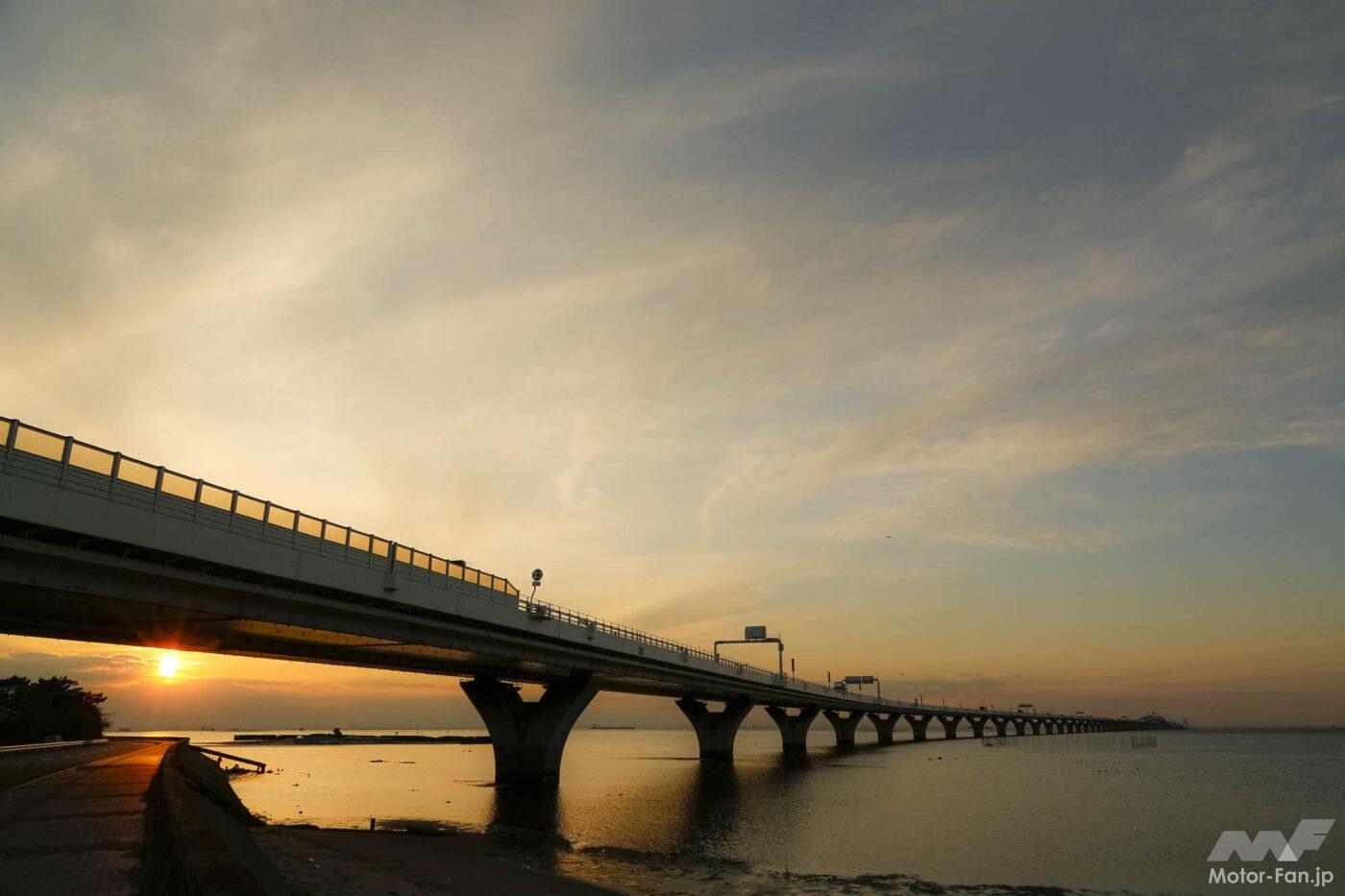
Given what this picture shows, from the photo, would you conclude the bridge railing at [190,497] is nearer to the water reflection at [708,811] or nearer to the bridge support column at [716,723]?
the water reflection at [708,811]

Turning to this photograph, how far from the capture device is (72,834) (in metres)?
23.0

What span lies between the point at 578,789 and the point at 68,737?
54.1m

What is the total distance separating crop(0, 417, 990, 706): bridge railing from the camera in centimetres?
2458

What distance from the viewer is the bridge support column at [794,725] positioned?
470 ft

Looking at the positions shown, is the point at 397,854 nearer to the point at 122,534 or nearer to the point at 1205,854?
the point at 122,534

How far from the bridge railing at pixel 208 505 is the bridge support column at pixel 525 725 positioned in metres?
22.4

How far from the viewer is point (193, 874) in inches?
562

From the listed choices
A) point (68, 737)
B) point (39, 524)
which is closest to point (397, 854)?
point (39, 524)

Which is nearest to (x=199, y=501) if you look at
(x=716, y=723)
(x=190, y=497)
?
(x=190, y=497)

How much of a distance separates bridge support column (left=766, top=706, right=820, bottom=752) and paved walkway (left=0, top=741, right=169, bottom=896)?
11774 cm

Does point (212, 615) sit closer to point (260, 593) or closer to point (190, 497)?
point (260, 593)

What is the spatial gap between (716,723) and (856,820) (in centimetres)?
7124

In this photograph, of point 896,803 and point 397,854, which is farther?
point 896,803

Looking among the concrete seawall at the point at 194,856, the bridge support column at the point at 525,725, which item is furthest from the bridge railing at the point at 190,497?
the bridge support column at the point at 525,725
